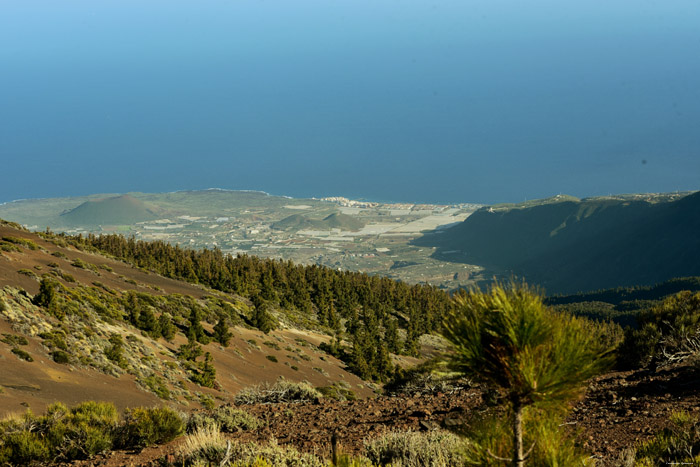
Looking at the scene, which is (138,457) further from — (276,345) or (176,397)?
(276,345)

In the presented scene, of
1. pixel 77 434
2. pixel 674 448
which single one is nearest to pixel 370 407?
pixel 77 434

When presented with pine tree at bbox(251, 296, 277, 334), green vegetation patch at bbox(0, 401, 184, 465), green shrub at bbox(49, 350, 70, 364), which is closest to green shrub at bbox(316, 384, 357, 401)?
green vegetation patch at bbox(0, 401, 184, 465)

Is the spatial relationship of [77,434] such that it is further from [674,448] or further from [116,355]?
[116,355]

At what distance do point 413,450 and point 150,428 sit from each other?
5619 millimetres

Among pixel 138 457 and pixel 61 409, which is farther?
pixel 61 409

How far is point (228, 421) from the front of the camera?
11.2 meters

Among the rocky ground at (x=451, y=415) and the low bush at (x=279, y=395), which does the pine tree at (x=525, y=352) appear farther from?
the low bush at (x=279, y=395)

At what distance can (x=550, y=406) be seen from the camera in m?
4.13

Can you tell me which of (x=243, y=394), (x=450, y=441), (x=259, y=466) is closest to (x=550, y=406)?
(x=259, y=466)

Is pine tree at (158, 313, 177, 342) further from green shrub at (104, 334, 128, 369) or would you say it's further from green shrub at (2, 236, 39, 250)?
→ green shrub at (2, 236, 39, 250)

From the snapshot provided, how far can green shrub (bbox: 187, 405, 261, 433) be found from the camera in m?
11.1

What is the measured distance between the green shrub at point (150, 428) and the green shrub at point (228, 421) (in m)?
0.56

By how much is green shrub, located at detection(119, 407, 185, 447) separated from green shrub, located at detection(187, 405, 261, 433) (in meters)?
0.56

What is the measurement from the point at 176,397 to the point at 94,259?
35.4 m
